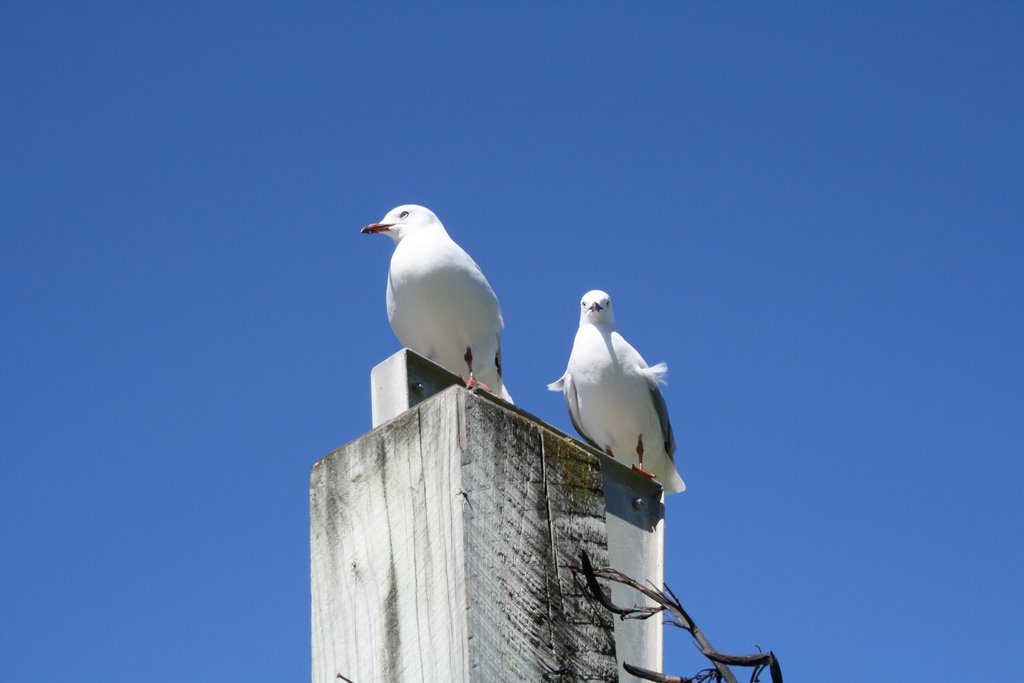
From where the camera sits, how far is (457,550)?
2.24m

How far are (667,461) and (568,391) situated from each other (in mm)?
946

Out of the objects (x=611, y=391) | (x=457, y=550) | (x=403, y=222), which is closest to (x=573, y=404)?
(x=611, y=391)

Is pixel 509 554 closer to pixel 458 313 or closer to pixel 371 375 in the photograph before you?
pixel 371 375

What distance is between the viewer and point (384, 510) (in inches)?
94.7

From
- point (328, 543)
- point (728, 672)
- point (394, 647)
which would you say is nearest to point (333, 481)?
point (328, 543)

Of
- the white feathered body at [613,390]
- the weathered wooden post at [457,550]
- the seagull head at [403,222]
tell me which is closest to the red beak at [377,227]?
the seagull head at [403,222]

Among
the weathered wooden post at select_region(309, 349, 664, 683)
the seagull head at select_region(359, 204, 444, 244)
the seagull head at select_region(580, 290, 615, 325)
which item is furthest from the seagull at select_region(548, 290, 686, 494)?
the weathered wooden post at select_region(309, 349, 664, 683)

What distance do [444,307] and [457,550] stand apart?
5298mm

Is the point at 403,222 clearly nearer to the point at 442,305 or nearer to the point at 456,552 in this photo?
the point at 442,305

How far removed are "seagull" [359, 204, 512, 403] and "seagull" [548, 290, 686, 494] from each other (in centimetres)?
164

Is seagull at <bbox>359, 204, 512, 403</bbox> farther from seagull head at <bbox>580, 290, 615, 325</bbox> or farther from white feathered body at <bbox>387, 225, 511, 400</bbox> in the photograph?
seagull head at <bbox>580, 290, 615, 325</bbox>

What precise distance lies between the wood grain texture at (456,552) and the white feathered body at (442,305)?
4.98 meters

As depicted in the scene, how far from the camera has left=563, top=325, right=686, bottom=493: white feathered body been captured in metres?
9.41

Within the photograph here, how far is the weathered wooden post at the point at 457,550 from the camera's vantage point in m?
2.24
